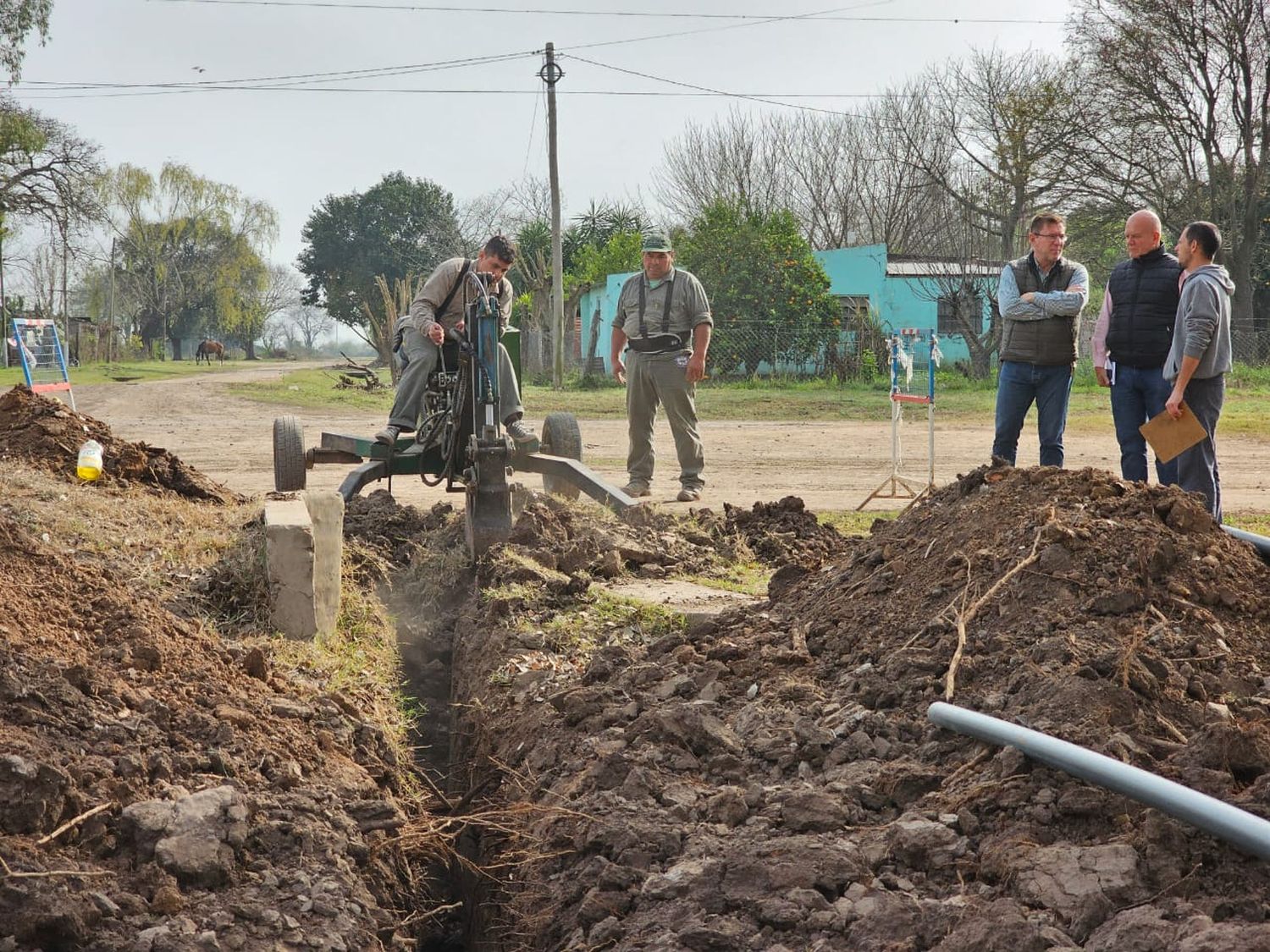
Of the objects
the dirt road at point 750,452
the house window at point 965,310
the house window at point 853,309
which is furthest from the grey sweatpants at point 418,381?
the house window at point 965,310

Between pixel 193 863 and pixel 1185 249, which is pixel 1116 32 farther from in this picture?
pixel 193 863

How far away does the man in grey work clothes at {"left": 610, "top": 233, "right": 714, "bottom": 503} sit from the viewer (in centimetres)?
929

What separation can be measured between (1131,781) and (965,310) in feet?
86.9

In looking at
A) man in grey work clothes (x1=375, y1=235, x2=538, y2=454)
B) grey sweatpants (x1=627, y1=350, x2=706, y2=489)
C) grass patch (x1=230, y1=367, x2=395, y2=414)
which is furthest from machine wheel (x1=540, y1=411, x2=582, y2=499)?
grass patch (x1=230, y1=367, x2=395, y2=414)

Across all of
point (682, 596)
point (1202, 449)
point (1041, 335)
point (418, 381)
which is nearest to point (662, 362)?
point (418, 381)

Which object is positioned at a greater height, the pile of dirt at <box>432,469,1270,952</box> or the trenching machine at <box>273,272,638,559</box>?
the trenching machine at <box>273,272,638,559</box>

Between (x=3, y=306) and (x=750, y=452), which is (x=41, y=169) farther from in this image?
(x=750, y=452)

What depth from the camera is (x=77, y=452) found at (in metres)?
8.78

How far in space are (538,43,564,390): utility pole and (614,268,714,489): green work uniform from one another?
1563 centimetres

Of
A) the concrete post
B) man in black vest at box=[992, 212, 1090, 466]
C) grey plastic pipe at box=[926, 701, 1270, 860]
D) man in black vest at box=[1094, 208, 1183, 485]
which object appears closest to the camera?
grey plastic pipe at box=[926, 701, 1270, 860]

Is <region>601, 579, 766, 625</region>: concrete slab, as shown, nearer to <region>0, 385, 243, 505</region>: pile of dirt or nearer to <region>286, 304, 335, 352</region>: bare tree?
<region>0, 385, 243, 505</region>: pile of dirt

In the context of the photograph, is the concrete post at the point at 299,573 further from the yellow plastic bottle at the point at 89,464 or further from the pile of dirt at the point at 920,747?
the yellow plastic bottle at the point at 89,464

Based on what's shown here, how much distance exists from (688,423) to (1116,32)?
2274 cm

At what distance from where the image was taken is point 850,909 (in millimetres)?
2760
